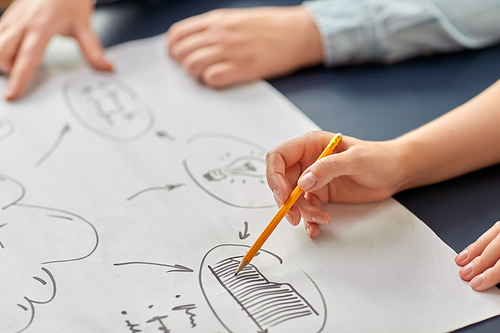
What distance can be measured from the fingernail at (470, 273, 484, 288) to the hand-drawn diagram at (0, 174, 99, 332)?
33 cm

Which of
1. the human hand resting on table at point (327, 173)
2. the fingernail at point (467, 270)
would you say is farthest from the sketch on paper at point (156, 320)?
Result: the fingernail at point (467, 270)

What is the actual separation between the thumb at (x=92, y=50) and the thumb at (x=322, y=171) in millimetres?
399

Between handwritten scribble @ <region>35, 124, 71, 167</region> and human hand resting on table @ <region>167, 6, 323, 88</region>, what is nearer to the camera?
handwritten scribble @ <region>35, 124, 71, 167</region>

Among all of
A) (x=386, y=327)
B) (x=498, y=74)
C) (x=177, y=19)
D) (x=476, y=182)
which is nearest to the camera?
(x=386, y=327)

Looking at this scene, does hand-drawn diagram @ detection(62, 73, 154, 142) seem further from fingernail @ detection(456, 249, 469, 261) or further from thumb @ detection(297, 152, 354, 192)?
fingernail @ detection(456, 249, 469, 261)

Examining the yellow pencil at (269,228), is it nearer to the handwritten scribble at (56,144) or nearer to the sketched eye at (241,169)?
the sketched eye at (241,169)

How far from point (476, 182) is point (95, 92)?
1.64 ft

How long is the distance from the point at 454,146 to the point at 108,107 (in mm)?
433

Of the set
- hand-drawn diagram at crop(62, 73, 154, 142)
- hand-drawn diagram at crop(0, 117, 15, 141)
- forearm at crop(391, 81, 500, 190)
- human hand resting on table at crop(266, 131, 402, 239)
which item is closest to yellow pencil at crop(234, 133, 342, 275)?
human hand resting on table at crop(266, 131, 402, 239)

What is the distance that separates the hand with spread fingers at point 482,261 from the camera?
0.35 m

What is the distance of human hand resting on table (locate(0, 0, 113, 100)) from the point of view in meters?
0.61

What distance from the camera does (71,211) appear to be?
433mm

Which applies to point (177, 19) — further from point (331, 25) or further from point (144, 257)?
point (144, 257)

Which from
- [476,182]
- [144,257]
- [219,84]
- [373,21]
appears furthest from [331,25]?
[144,257]
